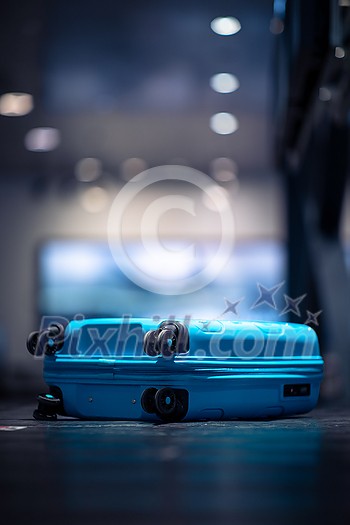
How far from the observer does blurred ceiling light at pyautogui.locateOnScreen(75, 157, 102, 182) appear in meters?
15.3

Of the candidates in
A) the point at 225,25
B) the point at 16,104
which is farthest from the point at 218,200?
the point at 225,25

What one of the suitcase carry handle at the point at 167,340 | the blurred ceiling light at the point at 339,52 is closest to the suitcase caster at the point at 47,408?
the suitcase carry handle at the point at 167,340

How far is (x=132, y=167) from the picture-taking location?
15.6m

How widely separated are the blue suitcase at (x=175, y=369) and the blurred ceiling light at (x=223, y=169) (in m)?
11.6

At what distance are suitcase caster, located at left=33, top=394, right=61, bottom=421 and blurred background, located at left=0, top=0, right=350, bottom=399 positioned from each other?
3.25 ft

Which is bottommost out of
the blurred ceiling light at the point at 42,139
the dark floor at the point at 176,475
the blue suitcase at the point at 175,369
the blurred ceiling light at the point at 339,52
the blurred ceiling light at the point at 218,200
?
the dark floor at the point at 176,475

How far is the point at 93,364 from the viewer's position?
3619 millimetres

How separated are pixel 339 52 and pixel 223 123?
290 inches

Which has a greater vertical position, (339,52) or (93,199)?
(93,199)

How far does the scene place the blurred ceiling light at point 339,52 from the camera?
18.3 feet

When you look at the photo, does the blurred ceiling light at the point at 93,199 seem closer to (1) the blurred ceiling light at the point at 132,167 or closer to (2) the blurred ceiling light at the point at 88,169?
(2) the blurred ceiling light at the point at 88,169

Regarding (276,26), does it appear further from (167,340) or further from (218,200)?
(218,200)

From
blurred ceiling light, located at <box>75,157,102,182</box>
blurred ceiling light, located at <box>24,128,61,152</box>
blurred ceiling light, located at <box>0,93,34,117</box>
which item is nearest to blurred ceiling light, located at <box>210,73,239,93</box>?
blurred ceiling light, located at <box>0,93,34,117</box>

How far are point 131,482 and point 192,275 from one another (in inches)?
542
